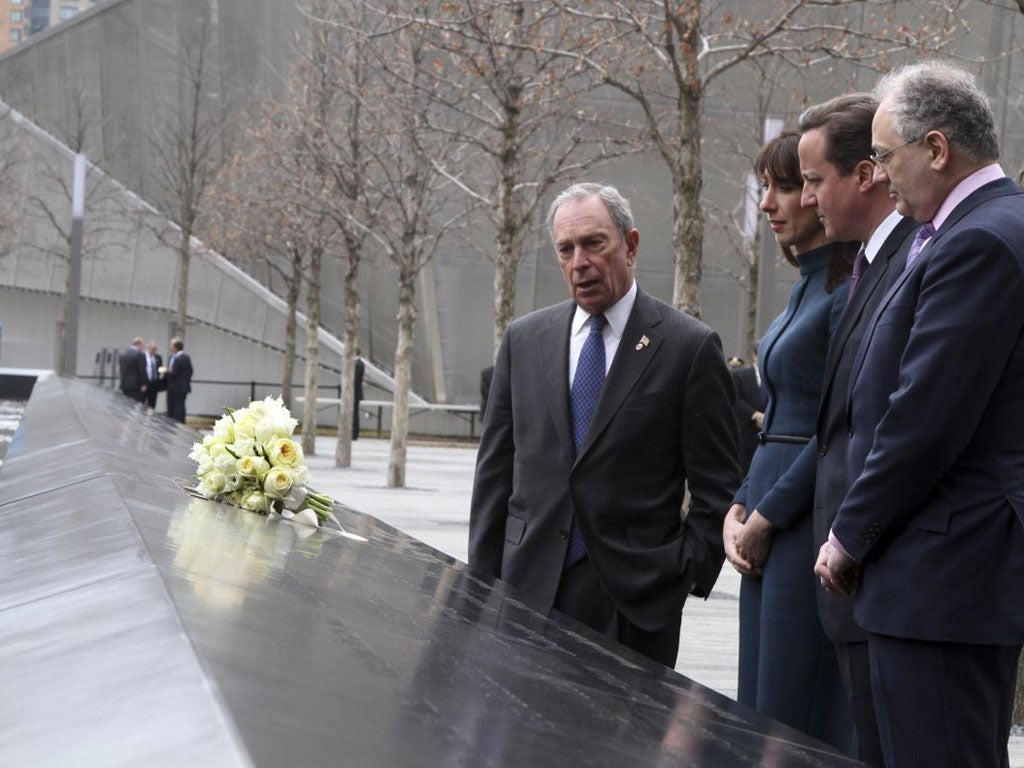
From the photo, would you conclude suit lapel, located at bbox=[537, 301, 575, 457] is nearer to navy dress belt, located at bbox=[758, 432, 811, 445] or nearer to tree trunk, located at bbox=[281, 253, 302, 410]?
navy dress belt, located at bbox=[758, 432, 811, 445]

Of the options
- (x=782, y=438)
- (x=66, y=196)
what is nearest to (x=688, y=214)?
(x=782, y=438)

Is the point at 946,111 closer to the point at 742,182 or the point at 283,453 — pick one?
the point at 283,453

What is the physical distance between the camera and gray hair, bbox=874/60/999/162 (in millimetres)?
3021

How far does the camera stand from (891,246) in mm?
3463

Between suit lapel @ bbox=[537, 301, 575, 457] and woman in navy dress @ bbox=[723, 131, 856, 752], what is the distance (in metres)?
0.50

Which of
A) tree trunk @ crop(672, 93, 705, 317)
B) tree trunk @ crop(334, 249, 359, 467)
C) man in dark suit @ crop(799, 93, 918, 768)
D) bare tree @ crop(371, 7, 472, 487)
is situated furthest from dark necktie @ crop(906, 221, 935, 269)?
tree trunk @ crop(334, 249, 359, 467)

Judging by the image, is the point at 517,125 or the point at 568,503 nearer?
the point at 568,503

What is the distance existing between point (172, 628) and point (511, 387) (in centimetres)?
292

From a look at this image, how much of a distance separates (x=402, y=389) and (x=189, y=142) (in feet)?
67.4

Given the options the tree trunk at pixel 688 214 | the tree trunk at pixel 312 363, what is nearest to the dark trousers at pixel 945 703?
the tree trunk at pixel 688 214

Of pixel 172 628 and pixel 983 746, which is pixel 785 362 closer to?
pixel 983 746

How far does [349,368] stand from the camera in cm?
2370

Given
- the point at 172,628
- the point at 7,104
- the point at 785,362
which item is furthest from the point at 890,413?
the point at 7,104

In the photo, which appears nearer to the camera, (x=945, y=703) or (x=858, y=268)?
(x=945, y=703)
